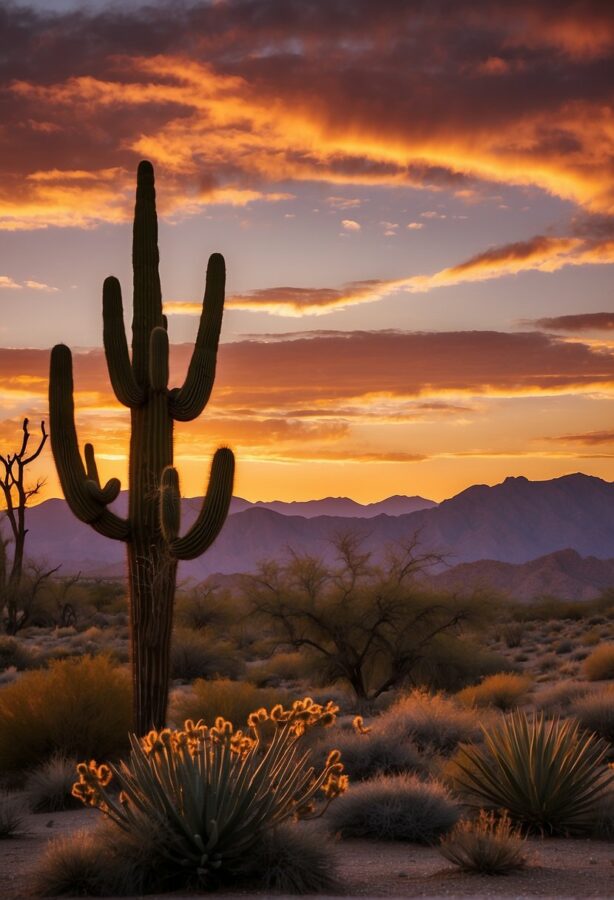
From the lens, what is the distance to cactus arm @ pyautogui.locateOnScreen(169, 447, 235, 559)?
14.4m

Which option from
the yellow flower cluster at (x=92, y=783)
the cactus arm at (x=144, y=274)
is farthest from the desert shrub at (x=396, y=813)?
the cactus arm at (x=144, y=274)

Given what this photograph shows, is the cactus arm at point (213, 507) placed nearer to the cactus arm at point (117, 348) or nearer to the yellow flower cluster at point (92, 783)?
the cactus arm at point (117, 348)

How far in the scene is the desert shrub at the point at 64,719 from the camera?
1669 centimetres

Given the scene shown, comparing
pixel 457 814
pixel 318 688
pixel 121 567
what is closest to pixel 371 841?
pixel 457 814

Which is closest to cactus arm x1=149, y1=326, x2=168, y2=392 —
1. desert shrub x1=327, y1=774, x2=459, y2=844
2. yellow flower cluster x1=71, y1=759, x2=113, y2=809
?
desert shrub x1=327, y1=774, x2=459, y2=844

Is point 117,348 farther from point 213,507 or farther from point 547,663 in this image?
point 547,663

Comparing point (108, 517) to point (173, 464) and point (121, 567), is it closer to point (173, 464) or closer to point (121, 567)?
point (173, 464)

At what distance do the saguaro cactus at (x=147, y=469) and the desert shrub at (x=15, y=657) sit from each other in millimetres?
19567

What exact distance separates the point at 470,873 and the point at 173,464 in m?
8.18

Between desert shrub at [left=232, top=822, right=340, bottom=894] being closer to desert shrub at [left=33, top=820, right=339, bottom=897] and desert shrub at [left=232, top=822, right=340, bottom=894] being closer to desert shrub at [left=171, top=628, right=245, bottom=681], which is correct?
desert shrub at [left=33, top=820, right=339, bottom=897]

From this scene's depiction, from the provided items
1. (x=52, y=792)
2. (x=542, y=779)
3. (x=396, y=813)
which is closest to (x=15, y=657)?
(x=52, y=792)

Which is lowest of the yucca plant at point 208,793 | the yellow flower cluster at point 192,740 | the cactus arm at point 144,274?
the yucca plant at point 208,793

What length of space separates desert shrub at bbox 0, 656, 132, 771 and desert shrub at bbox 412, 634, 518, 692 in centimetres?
1417

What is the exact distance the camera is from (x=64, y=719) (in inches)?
665
